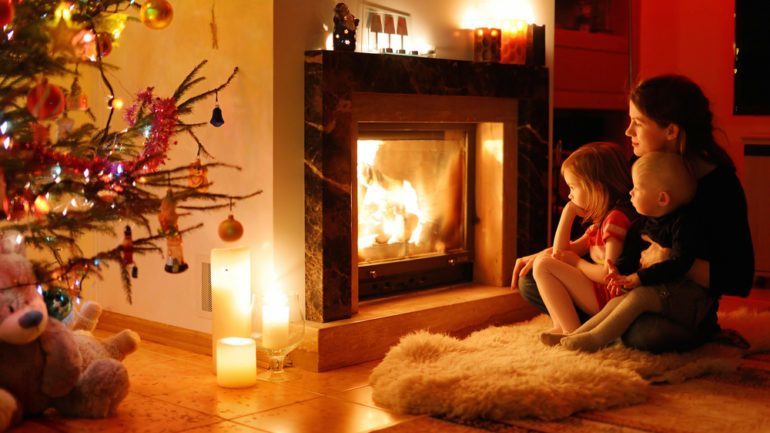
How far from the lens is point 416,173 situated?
3701 millimetres

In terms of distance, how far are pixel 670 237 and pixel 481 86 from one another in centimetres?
106

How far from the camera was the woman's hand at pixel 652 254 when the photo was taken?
9.61 ft

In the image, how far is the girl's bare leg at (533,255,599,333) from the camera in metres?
3.10

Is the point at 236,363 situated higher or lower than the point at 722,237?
lower

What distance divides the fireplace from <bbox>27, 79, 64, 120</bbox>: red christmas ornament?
3.58 ft

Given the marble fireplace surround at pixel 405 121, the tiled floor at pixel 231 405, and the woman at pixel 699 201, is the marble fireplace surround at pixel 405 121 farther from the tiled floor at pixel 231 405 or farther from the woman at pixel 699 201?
the woman at pixel 699 201

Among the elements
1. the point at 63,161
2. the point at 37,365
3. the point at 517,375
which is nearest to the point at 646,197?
the point at 517,375

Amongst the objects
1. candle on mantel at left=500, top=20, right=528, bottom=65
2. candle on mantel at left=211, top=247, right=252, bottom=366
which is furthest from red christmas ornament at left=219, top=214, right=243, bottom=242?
candle on mantel at left=500, top=20, right=528, bottom=65

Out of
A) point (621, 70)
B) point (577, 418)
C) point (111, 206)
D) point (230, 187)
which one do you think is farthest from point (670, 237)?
point (621, 70)

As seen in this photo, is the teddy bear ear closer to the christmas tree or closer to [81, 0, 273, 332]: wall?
the christmas tree

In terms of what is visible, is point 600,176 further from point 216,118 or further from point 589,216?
point 216,118

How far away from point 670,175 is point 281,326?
1.25m

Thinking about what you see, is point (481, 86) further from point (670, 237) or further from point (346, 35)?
point (670, 237)

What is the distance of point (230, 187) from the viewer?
3.24m
